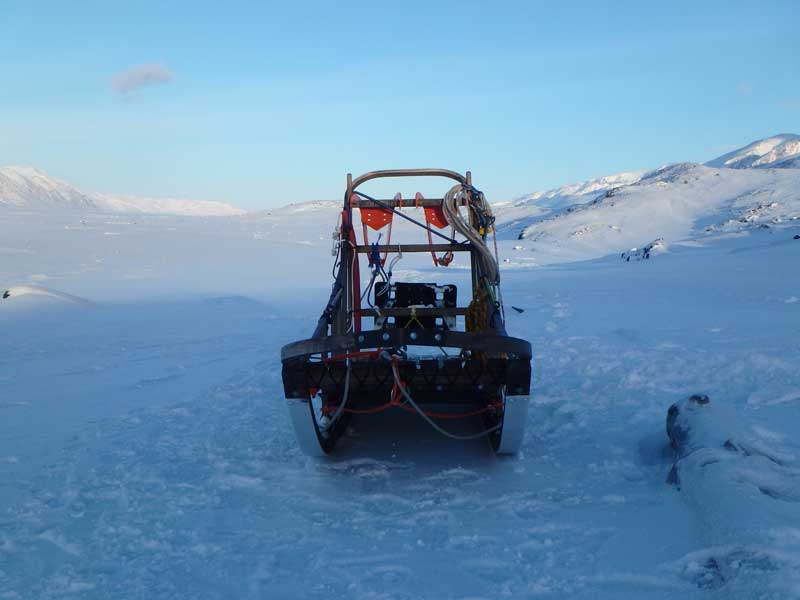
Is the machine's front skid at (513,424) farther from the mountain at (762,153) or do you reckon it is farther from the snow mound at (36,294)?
the mountain at (762,153)

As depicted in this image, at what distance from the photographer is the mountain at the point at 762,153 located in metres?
78.4

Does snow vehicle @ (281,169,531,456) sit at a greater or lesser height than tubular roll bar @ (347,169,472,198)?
lesser

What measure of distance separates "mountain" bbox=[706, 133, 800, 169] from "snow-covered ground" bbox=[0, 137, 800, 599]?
251 feet

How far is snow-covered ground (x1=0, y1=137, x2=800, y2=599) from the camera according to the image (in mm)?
2688

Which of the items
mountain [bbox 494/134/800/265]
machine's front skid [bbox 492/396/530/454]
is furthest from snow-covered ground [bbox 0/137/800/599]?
mountain [bbox 494/134/800/265]

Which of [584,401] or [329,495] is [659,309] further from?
[329,495]

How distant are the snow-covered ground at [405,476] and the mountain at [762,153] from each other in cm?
7660

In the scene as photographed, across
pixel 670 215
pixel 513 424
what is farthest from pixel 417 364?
pixel 670 215

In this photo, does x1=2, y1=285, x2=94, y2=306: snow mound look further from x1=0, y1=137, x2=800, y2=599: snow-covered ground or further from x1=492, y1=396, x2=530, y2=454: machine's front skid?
x1=492, y1=396, x2=530, y2=454: machine's front skid

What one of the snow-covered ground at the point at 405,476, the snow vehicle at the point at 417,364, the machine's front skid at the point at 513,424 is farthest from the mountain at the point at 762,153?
the machine's front skid at the point at 513,424

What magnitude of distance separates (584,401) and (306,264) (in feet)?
54.8

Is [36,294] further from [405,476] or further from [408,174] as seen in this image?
[405,476]

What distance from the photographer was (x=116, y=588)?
2684mm

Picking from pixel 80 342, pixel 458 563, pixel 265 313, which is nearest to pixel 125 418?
pixel 458 563
